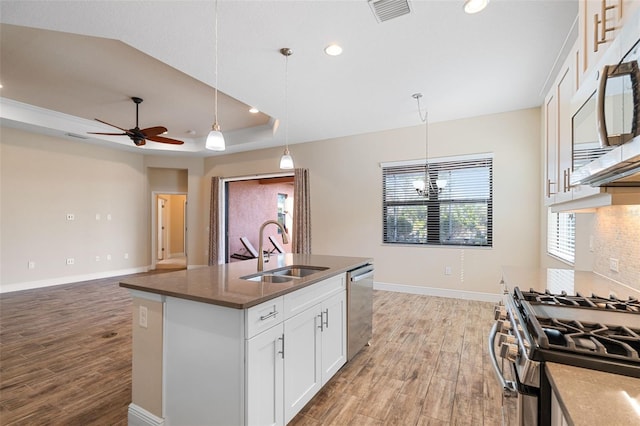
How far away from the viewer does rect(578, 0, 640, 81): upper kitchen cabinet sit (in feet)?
3.43

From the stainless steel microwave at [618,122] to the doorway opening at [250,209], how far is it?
608cm

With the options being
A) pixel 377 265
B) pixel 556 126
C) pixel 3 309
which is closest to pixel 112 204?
pixel 3 309

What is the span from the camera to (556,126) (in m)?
2.16

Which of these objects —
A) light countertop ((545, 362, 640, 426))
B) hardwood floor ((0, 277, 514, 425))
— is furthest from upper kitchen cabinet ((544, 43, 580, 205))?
hardwood floor ((0, 277, 514, 425))

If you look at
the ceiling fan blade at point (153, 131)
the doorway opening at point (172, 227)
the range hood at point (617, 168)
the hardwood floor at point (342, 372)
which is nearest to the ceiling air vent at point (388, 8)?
the range hood at point (617, 168)

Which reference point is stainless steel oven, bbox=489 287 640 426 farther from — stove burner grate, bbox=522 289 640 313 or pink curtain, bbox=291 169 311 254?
pink curtain, bbox=291 169 311 254

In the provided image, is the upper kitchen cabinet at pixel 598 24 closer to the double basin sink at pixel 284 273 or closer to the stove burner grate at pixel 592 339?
the stove burner grate at pixel 592 339

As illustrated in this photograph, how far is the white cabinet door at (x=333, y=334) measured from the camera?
85.5 inches

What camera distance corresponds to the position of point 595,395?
0.72 m

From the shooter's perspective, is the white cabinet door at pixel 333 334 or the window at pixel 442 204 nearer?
the white cabinet door at pixel 333 334

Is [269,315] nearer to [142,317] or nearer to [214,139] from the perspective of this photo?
[142,317]

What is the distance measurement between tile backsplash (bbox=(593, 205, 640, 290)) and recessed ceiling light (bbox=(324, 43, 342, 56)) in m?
2.50

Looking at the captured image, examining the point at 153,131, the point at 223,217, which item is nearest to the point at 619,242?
the point at 153,131

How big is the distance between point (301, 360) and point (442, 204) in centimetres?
393
